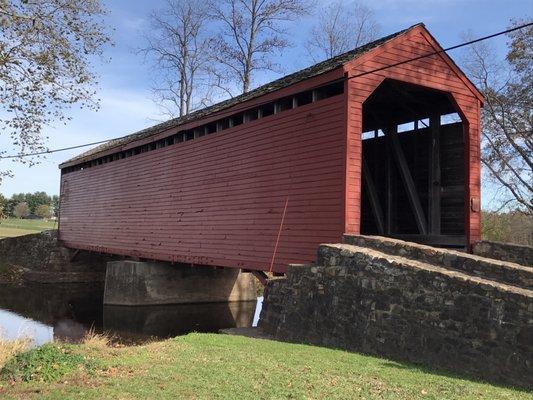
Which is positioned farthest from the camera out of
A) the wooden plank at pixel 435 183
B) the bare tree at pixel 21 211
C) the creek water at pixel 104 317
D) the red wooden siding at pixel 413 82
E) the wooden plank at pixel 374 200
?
the bare tree at pixel 21 211

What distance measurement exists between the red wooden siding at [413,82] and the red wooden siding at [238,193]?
0.25m

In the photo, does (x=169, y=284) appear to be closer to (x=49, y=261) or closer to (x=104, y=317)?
(x=104, y=317)

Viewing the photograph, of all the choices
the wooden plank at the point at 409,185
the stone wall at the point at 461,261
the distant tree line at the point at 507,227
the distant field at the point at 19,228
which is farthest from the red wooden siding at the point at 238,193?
the distant field at the point at 19,228

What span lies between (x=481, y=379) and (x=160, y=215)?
13.5m

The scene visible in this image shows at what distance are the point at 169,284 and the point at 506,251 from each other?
547 inches

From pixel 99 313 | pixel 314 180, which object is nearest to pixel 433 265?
pixel 314 180

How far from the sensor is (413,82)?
1180 centimetres

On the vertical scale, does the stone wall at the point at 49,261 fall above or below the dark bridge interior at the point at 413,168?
below

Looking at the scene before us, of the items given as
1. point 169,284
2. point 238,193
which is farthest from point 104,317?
point 238,193

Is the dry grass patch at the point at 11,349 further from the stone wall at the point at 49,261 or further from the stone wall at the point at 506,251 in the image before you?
the stone wall at the point at 49,261

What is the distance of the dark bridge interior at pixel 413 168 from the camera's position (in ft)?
43.4

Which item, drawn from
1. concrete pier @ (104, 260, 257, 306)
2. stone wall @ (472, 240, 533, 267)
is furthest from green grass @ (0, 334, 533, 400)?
concrete pier @ (104, 260, 257, 306)

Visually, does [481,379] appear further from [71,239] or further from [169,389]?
[71,239]

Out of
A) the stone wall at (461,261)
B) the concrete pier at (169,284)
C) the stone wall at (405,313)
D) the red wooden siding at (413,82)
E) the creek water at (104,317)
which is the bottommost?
the creek water at (104,317)
